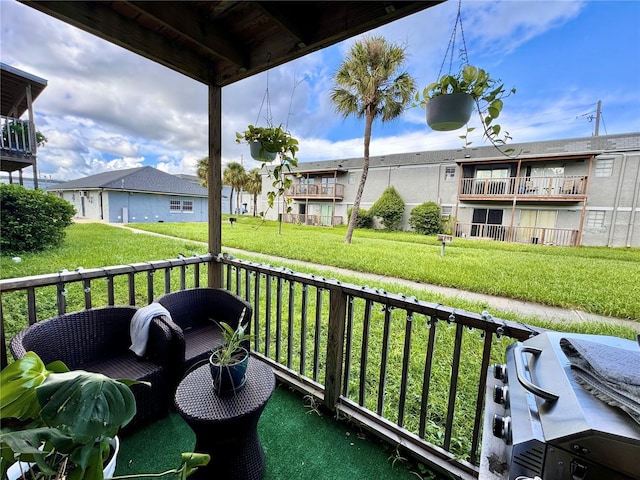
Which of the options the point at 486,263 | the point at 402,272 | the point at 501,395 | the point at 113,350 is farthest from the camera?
the point at 402,272

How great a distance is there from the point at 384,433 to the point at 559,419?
1311mm

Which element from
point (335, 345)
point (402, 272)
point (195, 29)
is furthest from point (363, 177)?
point (402, 272)

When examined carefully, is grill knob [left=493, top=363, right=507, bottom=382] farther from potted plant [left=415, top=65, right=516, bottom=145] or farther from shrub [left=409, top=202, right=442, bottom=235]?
shrub [left=409, top=202, right=442, bottom=235]

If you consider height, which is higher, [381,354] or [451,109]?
[451,109]

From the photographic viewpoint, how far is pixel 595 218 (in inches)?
70.3

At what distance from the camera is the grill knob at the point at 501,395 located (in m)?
0.79

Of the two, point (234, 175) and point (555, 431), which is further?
point (234, 175)

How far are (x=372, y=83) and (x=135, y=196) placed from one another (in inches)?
456

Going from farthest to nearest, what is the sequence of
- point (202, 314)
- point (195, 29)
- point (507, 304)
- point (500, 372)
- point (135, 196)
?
1. point (135, 196)
2. point (507, 304)
3. point (202, 314)
4. point (195, 29)
5. point (500, 372)

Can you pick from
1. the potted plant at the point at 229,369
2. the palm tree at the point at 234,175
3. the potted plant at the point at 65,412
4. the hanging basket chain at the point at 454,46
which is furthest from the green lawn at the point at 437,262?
the palm tree at the point at 234,175

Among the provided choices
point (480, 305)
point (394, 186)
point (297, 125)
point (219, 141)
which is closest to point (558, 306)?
point (480, 305)

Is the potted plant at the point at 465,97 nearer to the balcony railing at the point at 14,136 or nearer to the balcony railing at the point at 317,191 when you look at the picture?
the balcony railing at the point at 317,191

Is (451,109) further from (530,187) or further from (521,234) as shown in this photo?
(521,234)

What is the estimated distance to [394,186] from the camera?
249 centimetres
